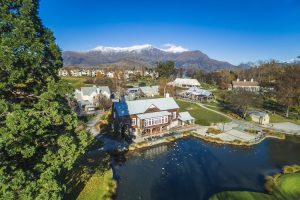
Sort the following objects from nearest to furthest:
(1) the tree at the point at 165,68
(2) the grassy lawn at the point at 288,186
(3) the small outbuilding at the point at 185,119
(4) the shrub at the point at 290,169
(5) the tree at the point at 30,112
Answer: (5) the tree at the point at 30,112
(2) the grassy lawn at the point at 288,186
(4) the shrub at the point at 290,169
(3) the small outbuilding at the point at 185,119
(1) the tree at the point at 165,68

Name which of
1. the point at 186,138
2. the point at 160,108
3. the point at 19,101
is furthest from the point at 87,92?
the point at 19,101

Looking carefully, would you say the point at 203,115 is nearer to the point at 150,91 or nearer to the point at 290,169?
the point at 290,169

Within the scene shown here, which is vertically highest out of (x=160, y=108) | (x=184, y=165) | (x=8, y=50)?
(x=8, y=50)

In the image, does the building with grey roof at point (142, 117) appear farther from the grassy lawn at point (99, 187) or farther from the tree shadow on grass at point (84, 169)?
the grassy lawn at point (99, 187)

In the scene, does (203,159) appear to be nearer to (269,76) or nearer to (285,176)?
(285,176)

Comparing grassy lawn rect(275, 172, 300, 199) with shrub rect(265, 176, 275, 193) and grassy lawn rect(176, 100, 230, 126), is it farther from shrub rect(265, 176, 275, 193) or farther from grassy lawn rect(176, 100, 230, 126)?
grassy lawn rect(176, 100, 230, 126)

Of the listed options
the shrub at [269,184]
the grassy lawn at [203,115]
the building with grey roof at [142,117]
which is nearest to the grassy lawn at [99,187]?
the building with grey roof at [142,117]
